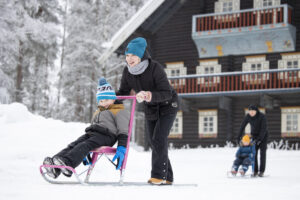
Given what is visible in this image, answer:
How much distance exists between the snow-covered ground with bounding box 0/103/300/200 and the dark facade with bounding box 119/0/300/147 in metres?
6.74

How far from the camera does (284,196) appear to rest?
4.34 meters

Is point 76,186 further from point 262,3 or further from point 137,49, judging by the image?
point 262,3

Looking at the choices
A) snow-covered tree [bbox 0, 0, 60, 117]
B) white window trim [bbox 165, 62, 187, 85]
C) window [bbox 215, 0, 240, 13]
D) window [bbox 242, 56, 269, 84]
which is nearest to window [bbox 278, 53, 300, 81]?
window [bbox 242, 56, 269, 84]

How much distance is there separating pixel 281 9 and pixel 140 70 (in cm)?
1461

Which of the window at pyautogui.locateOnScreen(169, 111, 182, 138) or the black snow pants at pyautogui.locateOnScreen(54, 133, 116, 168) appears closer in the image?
the black snow pants at pyautogui.locateOnScreen(54, 133, 116, 168)

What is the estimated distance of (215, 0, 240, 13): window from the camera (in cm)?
2022

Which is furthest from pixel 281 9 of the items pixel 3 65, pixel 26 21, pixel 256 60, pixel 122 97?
pixel 122 97

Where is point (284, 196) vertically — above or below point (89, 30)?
below

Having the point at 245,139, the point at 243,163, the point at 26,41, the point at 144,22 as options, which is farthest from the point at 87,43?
the point at 243,163

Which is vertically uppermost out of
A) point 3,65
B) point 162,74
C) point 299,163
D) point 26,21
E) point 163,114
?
point 26,21

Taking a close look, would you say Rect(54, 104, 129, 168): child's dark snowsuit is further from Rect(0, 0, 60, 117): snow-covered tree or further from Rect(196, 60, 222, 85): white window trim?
Rect(196, 60, 222, 85): white window trim

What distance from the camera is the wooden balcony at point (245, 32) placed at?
59.2 ft

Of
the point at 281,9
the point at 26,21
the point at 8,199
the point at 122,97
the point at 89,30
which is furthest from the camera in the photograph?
the point at 89,30

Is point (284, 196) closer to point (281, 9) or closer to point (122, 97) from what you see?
point (122, 97)
